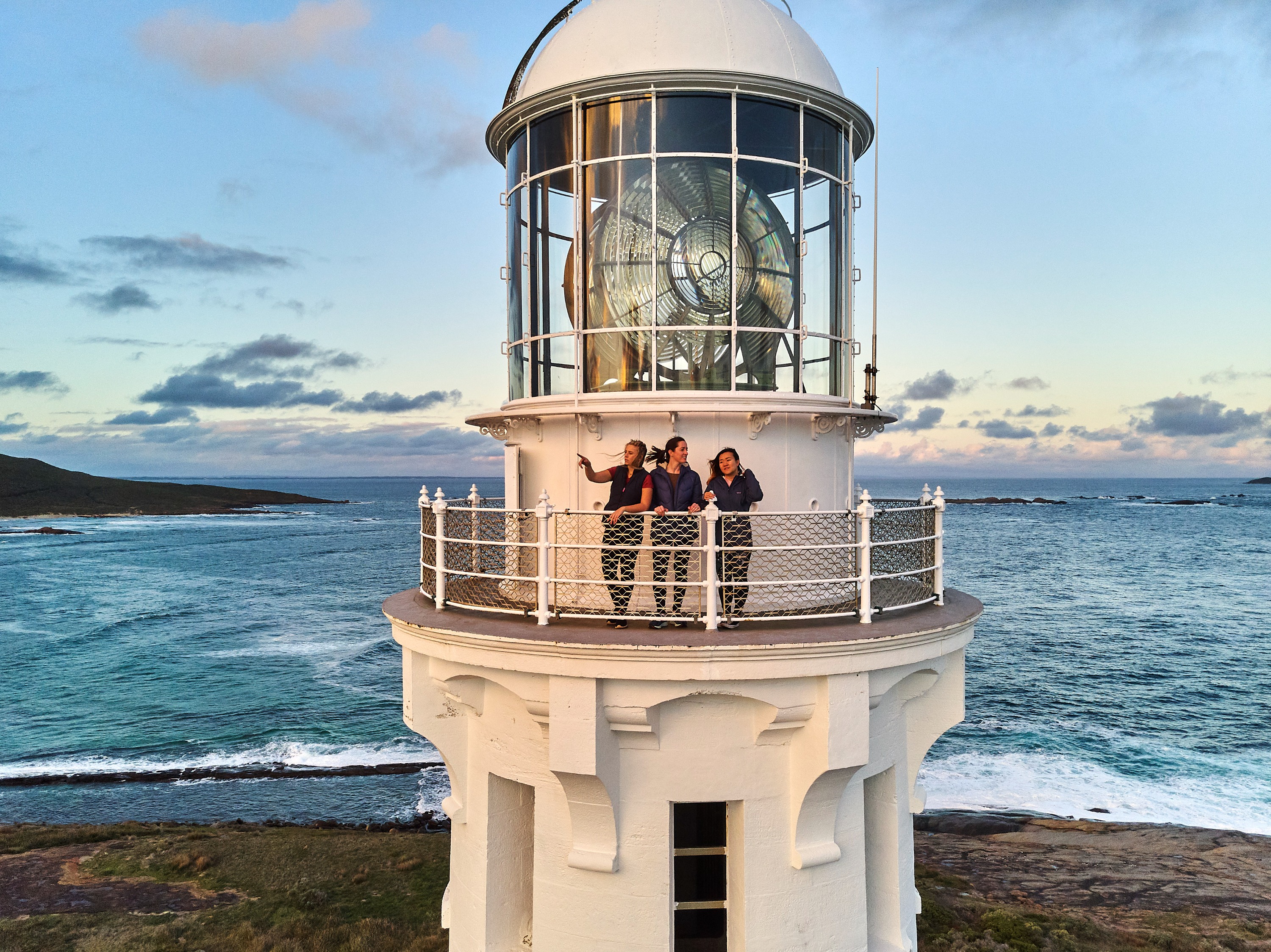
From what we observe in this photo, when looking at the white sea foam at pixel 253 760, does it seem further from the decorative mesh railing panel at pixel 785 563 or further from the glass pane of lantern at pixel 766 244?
the glass pane of lantern at pixel 766 244

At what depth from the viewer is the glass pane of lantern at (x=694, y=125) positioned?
7230 millimetres

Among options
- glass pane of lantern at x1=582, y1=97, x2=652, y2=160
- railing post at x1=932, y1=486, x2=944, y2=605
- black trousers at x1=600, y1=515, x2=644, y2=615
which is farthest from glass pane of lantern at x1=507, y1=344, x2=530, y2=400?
railing post at x1=932, y1=486, x2=944, y2=605

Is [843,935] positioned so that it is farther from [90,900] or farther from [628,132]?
[90,900]

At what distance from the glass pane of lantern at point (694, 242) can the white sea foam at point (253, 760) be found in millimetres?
24219

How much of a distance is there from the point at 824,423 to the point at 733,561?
1.66 metres

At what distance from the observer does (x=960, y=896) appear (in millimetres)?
17109

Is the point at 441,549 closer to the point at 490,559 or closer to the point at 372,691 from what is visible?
the point at 490,559

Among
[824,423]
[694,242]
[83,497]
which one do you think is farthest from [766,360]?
[83,497]

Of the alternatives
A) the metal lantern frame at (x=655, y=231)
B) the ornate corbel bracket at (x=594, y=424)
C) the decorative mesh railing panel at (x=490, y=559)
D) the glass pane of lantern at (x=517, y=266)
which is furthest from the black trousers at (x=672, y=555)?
the glass pane of lantern at (x=517, y=266)

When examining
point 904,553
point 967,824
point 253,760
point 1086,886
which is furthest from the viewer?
point 253,760

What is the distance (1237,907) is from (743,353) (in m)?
18.4

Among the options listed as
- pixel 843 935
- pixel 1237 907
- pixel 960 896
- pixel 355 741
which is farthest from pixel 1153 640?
pixel 843 935

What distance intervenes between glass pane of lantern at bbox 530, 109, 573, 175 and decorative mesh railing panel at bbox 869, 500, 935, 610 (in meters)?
4.13

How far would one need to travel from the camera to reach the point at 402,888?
695 inches
